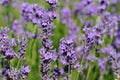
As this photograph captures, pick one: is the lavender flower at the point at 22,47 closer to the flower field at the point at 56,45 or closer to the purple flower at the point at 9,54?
the flower field at the point at 56,45

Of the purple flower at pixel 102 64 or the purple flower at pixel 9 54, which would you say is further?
the purple flower at pixel 102 64

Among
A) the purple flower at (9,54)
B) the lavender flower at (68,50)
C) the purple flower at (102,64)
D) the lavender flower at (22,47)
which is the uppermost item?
the purple flower at (102,64)

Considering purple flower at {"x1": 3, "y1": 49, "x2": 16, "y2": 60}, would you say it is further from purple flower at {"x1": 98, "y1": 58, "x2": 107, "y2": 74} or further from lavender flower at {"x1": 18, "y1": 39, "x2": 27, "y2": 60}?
purple flower at {"x1": 98, "y1": 58, "x2": 107, "y2": 74}

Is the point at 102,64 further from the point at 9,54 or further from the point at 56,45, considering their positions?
the point at 9,54

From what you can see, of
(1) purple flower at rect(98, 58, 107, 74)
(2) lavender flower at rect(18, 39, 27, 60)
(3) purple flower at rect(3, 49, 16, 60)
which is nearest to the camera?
(3) purple flower at rect(3, 49, 16, 60)

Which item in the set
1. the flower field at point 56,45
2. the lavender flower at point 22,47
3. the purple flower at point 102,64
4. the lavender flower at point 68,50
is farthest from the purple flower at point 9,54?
the purple flower at point 102,64

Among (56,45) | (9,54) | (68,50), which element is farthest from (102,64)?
(9,54)

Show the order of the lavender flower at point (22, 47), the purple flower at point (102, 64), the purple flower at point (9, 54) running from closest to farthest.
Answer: the purple flower at point (9, 54)
the lavender flower at point (22, 47)
the purple flower at point (102, 64)

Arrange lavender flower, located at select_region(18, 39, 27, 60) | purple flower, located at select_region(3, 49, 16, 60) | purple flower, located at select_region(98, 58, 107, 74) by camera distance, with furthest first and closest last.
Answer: purple flower, located at select_region(98, 58, 107, 74)
lavender flower, located at select_region(18, 39, 27, 60)
purple flower, located at select_region(3, 49, 16, 60)

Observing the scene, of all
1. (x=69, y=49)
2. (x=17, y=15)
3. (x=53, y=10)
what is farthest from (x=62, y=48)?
(x=17, y=15)

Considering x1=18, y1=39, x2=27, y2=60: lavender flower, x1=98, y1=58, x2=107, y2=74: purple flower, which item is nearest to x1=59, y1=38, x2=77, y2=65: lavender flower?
x1=18, y1=39, x2=27, y2=60: lavender flower

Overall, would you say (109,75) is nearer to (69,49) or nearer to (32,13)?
(32,13)
